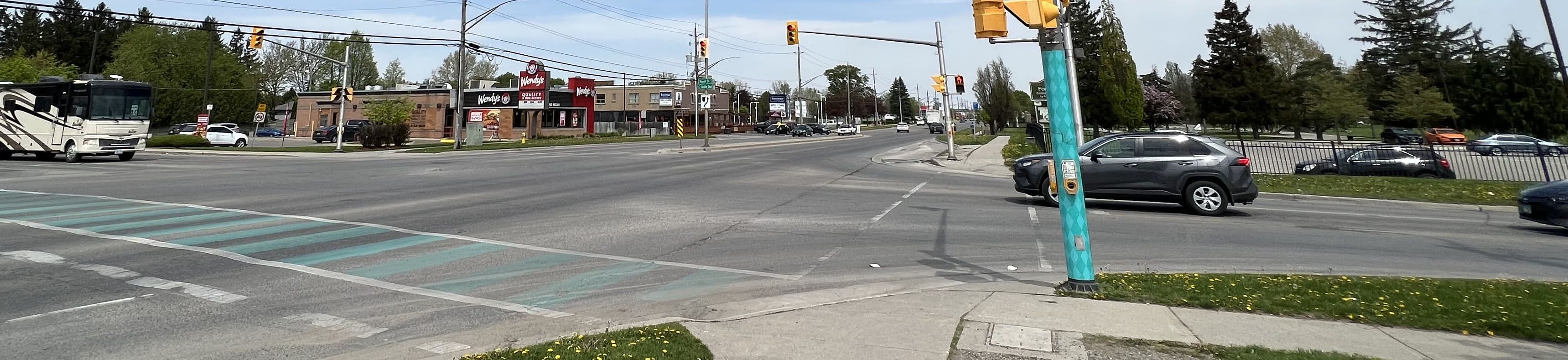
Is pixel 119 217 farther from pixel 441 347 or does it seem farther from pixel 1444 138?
pixel 1444 138

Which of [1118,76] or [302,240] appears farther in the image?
[1118,76]

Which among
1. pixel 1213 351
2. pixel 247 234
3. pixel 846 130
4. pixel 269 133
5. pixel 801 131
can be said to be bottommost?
pixel 1213 351

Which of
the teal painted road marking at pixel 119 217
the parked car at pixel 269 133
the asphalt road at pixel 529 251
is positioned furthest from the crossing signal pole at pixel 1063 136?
the parked car at pixel 269 133

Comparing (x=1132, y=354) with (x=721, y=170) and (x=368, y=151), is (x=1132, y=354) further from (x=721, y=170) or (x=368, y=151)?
(x=368, y=151)

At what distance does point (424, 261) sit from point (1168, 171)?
11602 mm

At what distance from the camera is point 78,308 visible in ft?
18.8

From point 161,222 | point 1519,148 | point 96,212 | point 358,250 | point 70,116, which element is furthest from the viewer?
point 1519,148

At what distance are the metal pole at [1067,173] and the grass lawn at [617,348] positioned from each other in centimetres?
349

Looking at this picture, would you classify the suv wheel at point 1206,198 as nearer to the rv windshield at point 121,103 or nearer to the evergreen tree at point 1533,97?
the rv windshield at point 121,103

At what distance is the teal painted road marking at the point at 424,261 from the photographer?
24.1 ft

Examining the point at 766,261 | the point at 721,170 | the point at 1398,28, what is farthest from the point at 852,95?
the point at 766,261

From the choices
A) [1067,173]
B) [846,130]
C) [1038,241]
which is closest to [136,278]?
[1067,173]

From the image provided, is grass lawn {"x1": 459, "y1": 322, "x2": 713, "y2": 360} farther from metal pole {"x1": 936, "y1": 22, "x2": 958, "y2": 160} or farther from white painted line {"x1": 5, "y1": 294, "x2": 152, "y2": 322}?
metal pole {"x1": 936, "y1": 22, "x2": 958, "y2": 160}

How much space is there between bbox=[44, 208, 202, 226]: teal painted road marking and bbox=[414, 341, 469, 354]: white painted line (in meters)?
8.66
